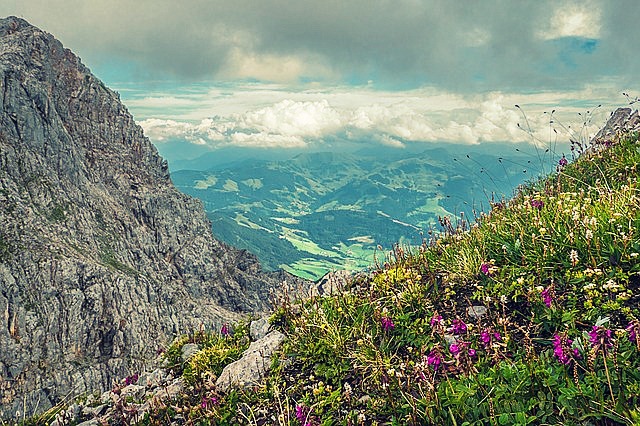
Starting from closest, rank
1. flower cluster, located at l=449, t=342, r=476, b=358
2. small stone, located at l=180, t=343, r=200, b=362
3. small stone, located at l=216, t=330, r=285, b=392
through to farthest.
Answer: flower cluster, located at l=449, t=342, r=476, b=358, small stone, located at l=216, t=330, r=285, b=392, small stone, located at l=180, t=343, r=200, b=362

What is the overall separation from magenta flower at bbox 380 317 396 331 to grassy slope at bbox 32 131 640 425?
0.03 metres

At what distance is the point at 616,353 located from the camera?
461 centimetres

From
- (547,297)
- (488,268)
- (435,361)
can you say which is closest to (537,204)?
(488,268)

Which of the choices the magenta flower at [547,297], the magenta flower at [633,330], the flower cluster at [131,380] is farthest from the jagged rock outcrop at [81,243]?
the magenta flower at [633,330]

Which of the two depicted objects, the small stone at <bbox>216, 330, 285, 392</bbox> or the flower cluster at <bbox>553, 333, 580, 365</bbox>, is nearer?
the flower cluster at <bbox>553, 333, 580, 365</bbox>

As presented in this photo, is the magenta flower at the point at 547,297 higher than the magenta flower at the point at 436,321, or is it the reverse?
the magenta flower at the point at 547,297

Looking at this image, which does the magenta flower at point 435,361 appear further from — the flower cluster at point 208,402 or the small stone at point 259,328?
the small stone at point 259,328

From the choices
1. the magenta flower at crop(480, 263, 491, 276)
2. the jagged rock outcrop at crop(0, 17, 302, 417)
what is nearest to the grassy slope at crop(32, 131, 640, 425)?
the magenta flower at crop(480, 263, 491, 276)

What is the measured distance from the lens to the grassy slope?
4652 millimetres

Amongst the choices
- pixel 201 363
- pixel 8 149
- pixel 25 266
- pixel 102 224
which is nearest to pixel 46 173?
pixel 8 149

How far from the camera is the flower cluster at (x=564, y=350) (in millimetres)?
4758

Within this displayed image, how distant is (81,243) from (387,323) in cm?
14291

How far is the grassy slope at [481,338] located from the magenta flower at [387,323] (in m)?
0.03

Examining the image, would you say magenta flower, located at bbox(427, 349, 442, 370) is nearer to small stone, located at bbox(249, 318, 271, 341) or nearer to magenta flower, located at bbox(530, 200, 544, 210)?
magenta flower, located at bbox(530, 200, 544, 210)
